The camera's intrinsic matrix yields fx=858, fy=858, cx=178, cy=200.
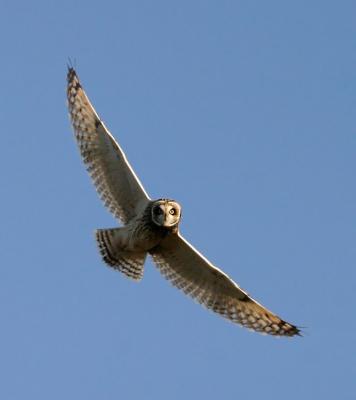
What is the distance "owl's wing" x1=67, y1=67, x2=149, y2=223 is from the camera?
11.5 metres

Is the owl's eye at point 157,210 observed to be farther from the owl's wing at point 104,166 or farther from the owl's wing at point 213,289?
the owl's wing at point 213,289

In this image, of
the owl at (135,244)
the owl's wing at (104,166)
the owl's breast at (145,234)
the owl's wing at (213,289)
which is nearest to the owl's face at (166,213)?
the owl's breast at (145,234)

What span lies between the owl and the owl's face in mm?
408

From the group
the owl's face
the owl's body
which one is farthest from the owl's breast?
the owl's face

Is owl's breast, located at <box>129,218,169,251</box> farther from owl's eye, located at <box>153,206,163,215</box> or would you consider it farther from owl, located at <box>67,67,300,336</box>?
owl's eye, located at <box>153,206,163,215</box>

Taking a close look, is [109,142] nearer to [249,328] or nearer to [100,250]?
[100,250]

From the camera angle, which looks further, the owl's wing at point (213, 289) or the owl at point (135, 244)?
the owl's wing at point (213, 289)

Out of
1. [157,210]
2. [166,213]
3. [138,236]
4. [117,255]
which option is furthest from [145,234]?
[117,255]

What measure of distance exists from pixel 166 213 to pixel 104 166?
1.43m

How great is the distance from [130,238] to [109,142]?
4.32 feet

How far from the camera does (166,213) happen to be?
1066cm

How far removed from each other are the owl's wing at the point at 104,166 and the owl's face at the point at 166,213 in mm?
712

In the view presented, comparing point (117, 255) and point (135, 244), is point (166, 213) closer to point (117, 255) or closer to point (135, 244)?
point (135, 244)

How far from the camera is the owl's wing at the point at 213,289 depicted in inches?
457
